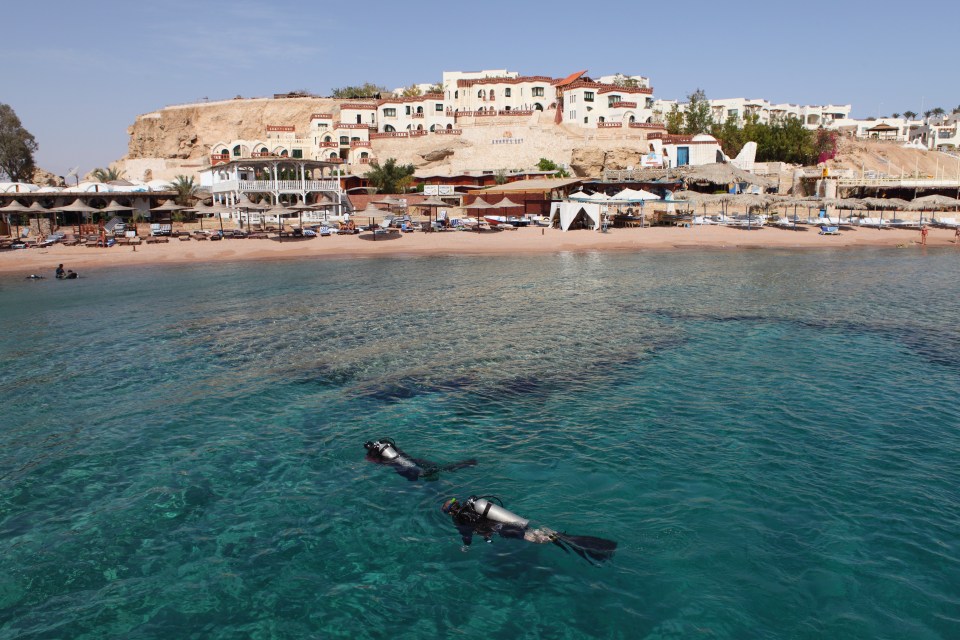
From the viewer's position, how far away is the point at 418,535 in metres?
8.35

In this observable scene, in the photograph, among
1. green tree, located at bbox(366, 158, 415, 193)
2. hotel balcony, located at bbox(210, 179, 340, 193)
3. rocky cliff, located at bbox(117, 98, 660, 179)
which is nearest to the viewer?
hotel balcony, located at bbox(210, 179, 340, 193)

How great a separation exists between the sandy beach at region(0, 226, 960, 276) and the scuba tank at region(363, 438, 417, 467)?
29.9 meters

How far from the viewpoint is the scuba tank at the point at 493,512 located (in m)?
8.07

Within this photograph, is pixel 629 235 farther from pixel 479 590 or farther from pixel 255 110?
pixel 255 110

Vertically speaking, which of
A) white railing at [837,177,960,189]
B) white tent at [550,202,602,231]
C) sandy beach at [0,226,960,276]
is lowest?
sandy beach at [0,226,960,276]

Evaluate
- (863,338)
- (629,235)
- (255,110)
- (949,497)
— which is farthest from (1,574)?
(255,110)

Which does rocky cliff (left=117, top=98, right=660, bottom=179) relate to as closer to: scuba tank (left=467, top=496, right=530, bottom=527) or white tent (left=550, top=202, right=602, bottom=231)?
white tent (left=550, top=202, right=602, bottom=231)

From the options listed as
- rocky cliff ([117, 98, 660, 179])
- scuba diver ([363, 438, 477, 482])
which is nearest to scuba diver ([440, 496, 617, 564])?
scuba diver ([363, 438, 477, 482])

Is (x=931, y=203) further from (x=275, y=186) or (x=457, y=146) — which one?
(x=275, y=186)

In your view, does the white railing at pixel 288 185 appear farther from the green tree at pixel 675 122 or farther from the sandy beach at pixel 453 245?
the green tree at pixel 675 122

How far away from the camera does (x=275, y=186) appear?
2051 inches

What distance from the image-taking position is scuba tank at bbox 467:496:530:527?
318 inches

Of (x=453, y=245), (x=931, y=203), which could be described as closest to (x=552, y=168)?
(x=453, y=245)

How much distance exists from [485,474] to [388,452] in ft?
5.56
